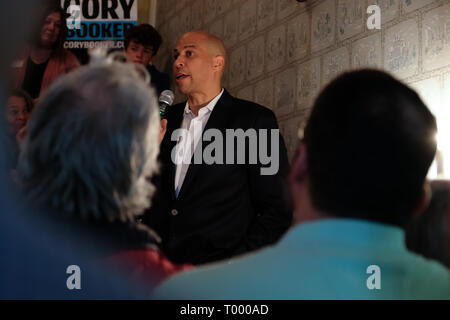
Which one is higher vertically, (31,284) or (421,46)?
(421,46)

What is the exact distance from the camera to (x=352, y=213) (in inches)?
34.6

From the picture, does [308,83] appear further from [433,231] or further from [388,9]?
[433,231]

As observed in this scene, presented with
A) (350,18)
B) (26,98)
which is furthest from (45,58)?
(350,18)

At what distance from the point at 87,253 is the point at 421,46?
1.75 metres

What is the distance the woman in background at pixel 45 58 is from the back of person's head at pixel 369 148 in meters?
2.13

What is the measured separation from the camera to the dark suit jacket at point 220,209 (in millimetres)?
2379

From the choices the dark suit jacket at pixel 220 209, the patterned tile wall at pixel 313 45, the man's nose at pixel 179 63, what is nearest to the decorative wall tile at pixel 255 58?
the patterned tile wall at pixel 313 45

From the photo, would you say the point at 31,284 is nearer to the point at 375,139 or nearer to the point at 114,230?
the point at 114,230

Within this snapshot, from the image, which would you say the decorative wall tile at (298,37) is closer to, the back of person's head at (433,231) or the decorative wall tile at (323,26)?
Answer: the decorative wall tile at (323,26)

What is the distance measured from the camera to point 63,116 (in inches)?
39.0

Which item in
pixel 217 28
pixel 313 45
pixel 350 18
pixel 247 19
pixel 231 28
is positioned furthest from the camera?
pixel 217 28

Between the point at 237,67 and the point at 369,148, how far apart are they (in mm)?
3028
